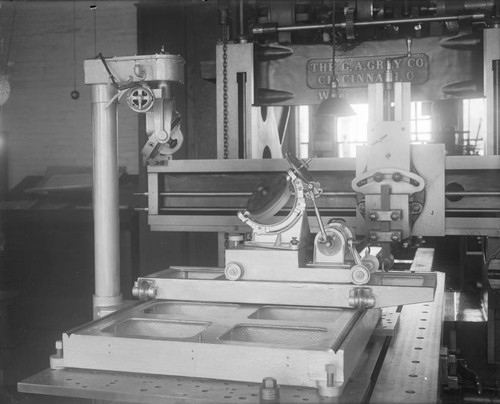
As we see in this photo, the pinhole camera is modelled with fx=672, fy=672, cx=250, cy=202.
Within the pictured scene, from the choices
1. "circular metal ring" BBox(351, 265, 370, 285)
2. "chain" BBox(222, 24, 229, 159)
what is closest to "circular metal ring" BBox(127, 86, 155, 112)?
"circular metal ring" BBox(351, 265, 370, 285)

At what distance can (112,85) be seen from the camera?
179 cm

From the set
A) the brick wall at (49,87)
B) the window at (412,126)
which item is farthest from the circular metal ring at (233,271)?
the window at (412,126)

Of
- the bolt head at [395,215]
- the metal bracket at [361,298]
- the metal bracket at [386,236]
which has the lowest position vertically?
the metal bracket at [361,298]

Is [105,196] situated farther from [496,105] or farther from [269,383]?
[496,105]

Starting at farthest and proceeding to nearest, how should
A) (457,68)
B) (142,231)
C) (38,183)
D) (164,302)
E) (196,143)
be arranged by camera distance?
(38,183) < (142,231) < (196,143) < (457,68) < (164,302)

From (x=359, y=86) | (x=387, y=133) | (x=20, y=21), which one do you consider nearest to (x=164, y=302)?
(x=387, y=133)

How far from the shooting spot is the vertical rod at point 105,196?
1785mm

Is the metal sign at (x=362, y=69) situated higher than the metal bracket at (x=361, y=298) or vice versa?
the metal sign at (x=362, y=69)

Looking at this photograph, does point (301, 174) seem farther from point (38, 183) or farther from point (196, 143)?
point (38, 183)

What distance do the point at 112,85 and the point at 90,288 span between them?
4.23 m

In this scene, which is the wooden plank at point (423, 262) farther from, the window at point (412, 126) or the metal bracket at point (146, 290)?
the window at point (412, 126)

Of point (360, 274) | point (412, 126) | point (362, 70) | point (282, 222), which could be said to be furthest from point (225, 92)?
point (412, 126)

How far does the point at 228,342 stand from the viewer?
130 cm

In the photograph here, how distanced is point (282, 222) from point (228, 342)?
19.6 inches
